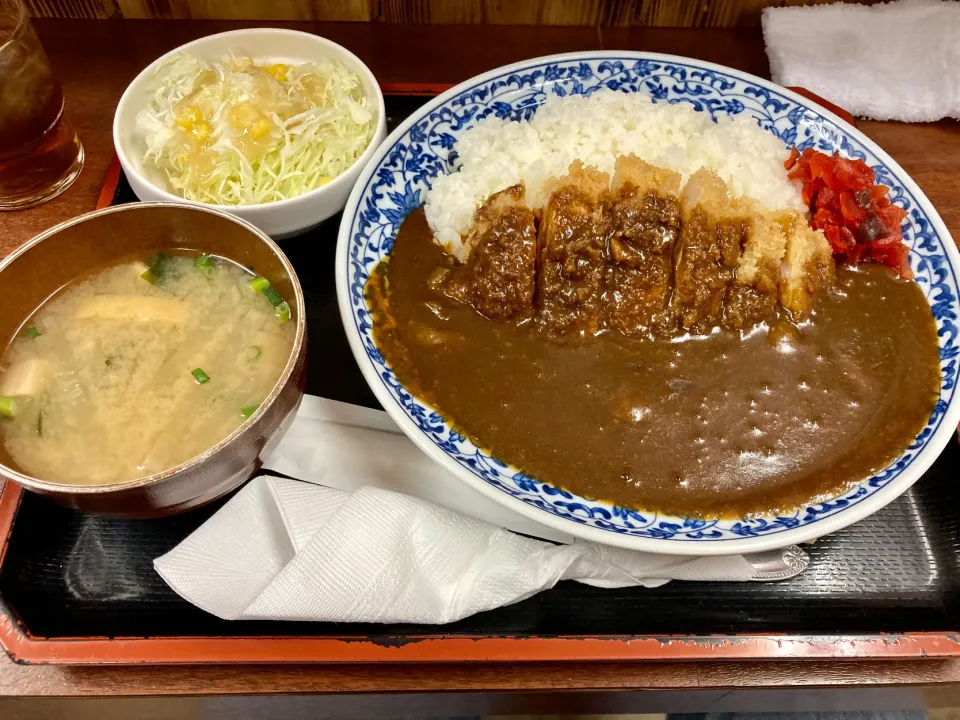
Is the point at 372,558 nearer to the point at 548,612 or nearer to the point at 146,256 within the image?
the point at 548,612

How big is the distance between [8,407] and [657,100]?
2.40 m

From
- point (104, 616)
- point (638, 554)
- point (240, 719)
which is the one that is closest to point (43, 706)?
point (104, 616)

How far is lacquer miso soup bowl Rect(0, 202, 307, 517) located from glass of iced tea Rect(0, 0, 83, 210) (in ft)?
2.49

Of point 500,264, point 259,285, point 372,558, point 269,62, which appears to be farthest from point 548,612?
point 269,62

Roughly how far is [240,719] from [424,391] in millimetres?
1033

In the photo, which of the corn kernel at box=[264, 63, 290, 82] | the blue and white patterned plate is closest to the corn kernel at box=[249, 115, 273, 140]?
the corn kernel at box=[264, 63, 290, 82]

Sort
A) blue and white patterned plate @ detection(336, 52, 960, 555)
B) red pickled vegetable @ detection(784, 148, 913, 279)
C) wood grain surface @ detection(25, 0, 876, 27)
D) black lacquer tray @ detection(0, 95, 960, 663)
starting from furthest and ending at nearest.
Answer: wood grain surface @ detection(25, 0, 876, 27)
red pickled vegetable @ detection(784, 148, 913, 279)
blue and white patterned plate @ detection(336, 52, 960, 555)
black lacquer tray @ detection(0, 95, 960, 663)

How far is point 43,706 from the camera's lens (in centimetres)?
183

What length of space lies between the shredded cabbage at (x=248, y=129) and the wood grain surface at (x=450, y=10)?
699 millimetres

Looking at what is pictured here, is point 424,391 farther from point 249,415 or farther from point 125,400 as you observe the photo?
point 125,400

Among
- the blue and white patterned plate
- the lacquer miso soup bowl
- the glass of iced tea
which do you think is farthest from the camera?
the glass of iced tea

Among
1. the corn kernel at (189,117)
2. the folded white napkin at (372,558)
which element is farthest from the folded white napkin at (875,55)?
the corn kernel at (189,117)

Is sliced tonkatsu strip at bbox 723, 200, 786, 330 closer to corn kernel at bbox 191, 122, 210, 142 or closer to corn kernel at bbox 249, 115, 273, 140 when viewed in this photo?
corn kernel at bbox 249, 115, 273, 140

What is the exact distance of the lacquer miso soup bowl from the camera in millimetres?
1648
